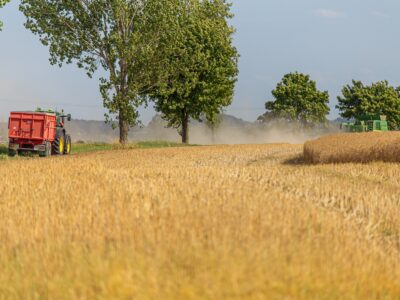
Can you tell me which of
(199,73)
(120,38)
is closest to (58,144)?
(120,38)

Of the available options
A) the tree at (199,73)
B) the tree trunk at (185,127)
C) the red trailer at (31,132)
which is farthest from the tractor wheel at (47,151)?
the tree trunk at (185,127)

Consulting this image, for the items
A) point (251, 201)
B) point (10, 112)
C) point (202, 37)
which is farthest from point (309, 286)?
point (202, 37)

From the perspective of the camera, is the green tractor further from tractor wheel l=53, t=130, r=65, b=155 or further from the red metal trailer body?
the red metal trailer body

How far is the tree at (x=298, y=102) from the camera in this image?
8031cm

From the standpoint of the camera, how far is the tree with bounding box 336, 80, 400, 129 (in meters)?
84.9

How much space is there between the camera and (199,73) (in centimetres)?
4950

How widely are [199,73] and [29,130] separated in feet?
81.2

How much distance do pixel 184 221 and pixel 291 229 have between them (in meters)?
0.83

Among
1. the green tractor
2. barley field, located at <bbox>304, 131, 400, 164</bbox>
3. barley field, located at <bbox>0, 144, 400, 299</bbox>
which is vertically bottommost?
barley field, located at <bbox>0, 144, 400, 299</bbox>

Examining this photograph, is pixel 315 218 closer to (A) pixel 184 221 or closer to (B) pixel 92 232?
(A) pixel 184 221

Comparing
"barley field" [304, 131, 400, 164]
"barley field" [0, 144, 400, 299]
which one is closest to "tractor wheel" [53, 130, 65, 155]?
"barley field" [304, 131, 400, 164]

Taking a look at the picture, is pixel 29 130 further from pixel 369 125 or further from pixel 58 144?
pixel 369 125

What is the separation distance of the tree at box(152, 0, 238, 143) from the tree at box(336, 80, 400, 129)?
3682cm

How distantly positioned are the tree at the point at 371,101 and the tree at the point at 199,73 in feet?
121
